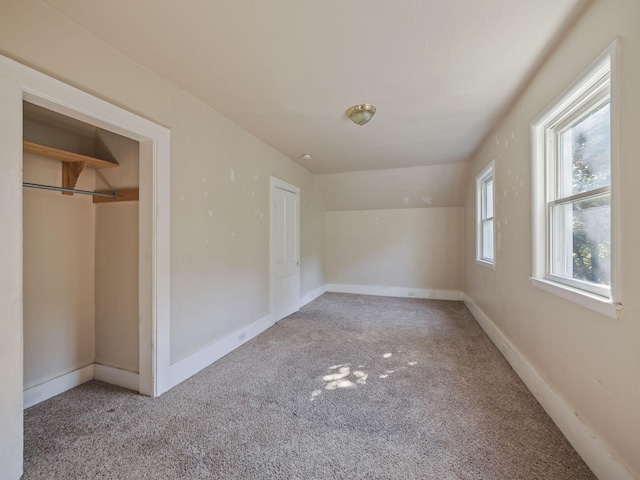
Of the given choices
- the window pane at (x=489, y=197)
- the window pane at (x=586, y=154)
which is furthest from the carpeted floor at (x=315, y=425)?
the window pane at (x=489, y=197)

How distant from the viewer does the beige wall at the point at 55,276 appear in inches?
80.7

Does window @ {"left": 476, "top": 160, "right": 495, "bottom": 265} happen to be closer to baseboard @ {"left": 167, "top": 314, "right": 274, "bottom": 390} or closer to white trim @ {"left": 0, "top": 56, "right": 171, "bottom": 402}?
baseboard @ {"left": 167, "top": 314, "right": 274, "bottom": 390}

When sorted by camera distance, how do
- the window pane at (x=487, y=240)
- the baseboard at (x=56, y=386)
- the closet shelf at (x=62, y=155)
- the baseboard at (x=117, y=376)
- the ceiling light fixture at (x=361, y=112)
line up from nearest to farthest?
the closet shelf at (x=62, y=155) < the baseboard at (x=56, y=386) < the baseboard at (x=117, y=376) < the ceiling light fixture at (x=361, y=112) < the window pane at (x=487, y=240)

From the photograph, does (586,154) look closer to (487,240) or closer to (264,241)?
(487,240)

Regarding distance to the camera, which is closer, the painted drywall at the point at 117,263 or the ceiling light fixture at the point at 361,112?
the painted drywall at the point at 117,263

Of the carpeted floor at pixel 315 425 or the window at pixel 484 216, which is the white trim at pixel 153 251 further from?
the window at pixel 484 216

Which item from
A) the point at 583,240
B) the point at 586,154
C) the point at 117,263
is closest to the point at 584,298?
the point at 583,240

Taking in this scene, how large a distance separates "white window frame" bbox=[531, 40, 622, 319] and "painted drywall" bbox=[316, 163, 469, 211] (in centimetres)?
262

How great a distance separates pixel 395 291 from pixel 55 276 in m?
5.25

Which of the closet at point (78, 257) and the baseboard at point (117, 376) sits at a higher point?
the closet at point (78, 257)

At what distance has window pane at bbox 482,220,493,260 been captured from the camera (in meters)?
3.81

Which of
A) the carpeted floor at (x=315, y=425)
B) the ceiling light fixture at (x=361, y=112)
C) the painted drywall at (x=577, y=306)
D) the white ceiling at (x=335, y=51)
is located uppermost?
the white ceiling at (x=335, y=51)

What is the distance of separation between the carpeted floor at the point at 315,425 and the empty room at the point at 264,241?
0.02m

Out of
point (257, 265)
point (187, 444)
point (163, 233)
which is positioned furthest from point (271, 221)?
point (187, 444)
